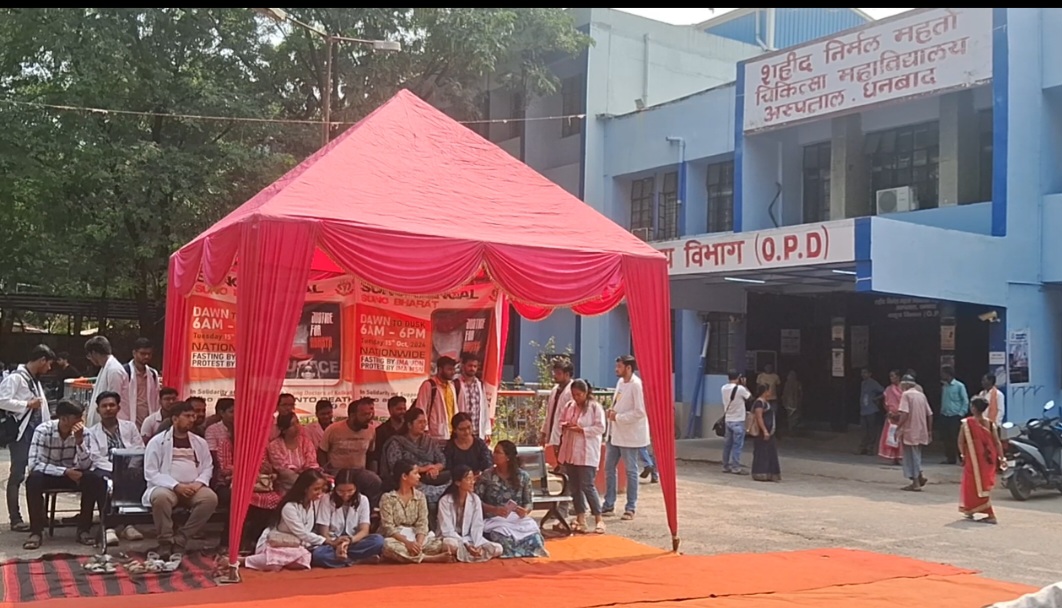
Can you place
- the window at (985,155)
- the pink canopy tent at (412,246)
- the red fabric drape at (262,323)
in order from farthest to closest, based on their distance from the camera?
the window at (985,155) → the pink canopy tent at (412,246) → the red fabric drape at (262,323)

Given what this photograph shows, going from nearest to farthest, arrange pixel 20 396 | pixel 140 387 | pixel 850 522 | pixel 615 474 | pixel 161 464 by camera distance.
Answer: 1. pixel 161 464
2. pixel 20 396
3. pixel 140 387
4. pixel 850 522
5. pixel 615 474

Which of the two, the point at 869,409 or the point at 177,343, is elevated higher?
the point at 177,343

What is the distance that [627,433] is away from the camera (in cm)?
1052

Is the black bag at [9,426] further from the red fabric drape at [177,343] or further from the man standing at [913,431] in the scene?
the man standing at [913,431]

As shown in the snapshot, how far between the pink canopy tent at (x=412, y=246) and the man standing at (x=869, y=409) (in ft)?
29.7

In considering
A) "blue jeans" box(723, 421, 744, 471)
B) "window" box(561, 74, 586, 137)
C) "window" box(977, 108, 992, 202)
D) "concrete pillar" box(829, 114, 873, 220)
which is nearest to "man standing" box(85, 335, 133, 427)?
"blue jeans" box(723, 421, 744, 471)

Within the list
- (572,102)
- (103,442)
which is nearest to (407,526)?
(103,442)

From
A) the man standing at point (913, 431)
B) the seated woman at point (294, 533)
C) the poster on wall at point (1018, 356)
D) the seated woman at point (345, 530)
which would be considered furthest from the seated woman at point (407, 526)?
the poster on wall at point (1018, 356)

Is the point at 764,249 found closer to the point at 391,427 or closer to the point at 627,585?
the point at 391,427

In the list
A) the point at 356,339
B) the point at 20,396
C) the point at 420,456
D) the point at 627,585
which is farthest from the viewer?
the point at 356,339

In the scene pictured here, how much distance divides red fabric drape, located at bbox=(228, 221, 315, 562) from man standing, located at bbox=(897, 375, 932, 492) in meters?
8.96

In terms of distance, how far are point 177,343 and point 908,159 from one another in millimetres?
13083

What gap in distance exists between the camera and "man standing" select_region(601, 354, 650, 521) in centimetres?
1048

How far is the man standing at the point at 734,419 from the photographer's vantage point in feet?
49.5
